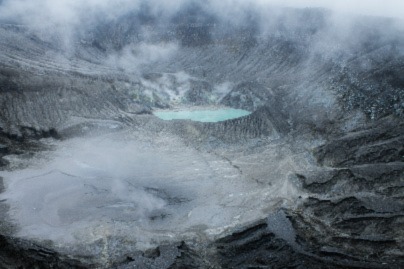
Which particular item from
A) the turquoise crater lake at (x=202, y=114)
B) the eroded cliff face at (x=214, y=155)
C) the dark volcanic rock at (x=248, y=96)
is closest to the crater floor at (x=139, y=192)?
the eroded cliff face at (x=214, y=155)

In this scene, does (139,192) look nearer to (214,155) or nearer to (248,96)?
(214,155)

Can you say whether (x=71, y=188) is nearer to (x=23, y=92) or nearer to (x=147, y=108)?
(x=23, y=92)

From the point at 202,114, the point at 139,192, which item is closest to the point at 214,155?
the point at 139,192

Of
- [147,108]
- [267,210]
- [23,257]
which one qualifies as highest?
[147,108]

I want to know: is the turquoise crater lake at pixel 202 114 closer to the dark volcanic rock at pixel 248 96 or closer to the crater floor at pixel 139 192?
the dark volcanic rock at pixel 248 96

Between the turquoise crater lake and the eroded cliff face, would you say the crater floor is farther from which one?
the turquoise crater lake

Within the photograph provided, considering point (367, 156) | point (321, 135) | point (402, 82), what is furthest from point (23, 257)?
point (402, 82)
